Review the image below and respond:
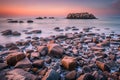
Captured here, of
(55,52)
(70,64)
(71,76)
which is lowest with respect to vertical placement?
(71,76)

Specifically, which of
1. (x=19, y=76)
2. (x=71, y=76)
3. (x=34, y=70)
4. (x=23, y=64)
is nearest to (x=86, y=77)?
(x=71, y=76)

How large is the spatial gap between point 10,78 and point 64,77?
7.06 ft

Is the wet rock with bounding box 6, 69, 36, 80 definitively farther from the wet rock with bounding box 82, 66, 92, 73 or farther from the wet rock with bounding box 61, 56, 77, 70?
the wet rock with bounding box 82, 66, 92, 73

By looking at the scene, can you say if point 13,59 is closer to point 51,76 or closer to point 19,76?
point 19,76

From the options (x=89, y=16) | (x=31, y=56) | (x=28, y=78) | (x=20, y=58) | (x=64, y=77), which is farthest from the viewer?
(x=89, y=16)

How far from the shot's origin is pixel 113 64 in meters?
7.96

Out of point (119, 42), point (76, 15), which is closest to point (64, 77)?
point (119, 42)

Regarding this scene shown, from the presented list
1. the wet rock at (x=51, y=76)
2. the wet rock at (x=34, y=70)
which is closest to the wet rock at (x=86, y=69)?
the wet rock at (x=51, y=76)

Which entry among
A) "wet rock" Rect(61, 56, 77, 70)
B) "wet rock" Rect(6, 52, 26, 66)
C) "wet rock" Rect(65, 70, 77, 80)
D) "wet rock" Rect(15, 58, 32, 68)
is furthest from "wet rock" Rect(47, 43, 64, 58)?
"wet rock" Rect(65, 70, 77, 80)

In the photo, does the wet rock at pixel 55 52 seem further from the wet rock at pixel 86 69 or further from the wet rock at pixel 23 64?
the wet rock at pixel 86 69

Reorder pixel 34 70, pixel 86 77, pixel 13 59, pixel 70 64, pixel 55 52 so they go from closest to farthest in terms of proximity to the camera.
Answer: pixel 86 77 < pixel 34 70 < pixel 70 64 < pixel 13 59 < pixel 55 52

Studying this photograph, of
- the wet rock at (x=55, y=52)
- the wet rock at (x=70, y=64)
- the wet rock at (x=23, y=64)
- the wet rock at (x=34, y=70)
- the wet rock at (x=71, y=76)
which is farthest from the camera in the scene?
the wet rock at (x=55, y=52)

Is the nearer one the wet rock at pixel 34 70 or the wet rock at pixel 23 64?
the wet rock at pixel 34 70

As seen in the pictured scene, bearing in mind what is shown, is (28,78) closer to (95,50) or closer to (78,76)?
(78,76)
